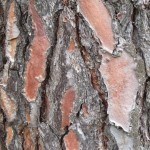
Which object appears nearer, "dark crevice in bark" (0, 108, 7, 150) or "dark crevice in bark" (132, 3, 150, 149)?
"dark crevice in bark" (132, 3, 150, 149)

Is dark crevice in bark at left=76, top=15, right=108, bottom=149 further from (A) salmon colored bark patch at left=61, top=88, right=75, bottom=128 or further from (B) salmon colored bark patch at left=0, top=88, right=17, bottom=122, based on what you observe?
(B) salmon colored bark patch at left=0, top=88, right=17, bottom=122

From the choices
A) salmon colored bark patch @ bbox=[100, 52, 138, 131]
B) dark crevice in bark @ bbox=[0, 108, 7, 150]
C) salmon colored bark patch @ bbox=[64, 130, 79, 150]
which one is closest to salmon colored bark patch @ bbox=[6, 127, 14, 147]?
dark crevice in bark @ bbox=[0, 108, 7, 150]

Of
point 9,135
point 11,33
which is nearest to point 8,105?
point 9,135

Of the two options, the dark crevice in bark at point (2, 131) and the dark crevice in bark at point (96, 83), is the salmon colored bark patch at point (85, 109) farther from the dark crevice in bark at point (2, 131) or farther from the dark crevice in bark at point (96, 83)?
the dark crevice in bark at point (2, 131)

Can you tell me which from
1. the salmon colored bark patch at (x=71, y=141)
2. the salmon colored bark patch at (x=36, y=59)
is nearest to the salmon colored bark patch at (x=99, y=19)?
the salmon colored bark patch at (x=36, y=59)

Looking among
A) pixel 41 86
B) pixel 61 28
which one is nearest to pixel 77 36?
pixel 61 28
